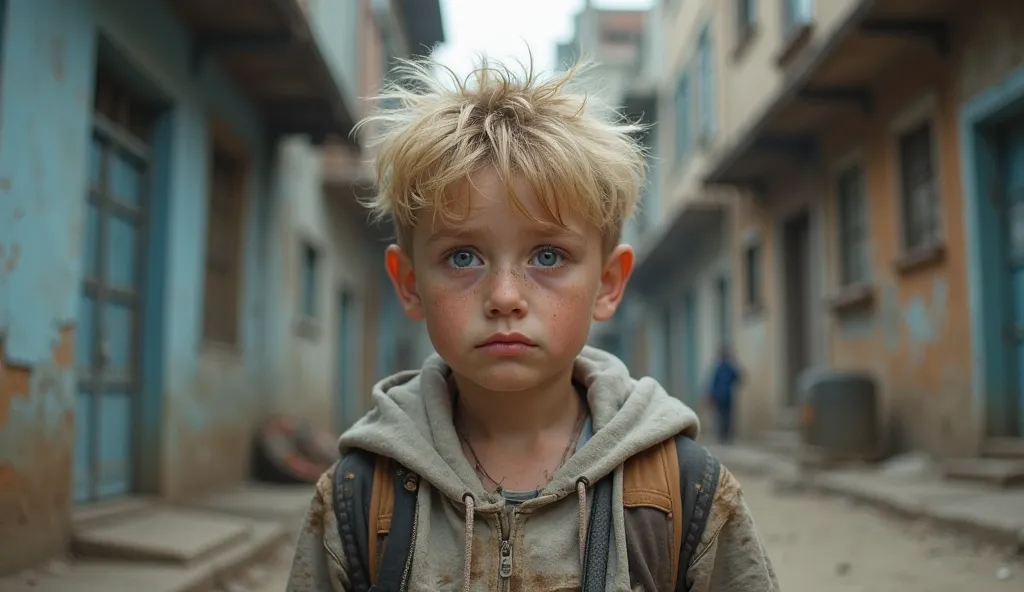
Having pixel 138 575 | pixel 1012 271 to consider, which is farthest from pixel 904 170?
pixel 138 575

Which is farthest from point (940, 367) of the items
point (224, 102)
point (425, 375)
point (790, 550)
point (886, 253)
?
point (425, 375)

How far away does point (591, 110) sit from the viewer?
1.96 m

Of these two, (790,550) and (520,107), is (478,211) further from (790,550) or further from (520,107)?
(790,550)

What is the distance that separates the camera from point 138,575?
3906 mm

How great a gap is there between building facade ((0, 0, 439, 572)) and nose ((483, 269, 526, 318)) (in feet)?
9.41

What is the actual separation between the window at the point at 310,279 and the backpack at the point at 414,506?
31.1 feet

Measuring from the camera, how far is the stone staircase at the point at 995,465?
585cm

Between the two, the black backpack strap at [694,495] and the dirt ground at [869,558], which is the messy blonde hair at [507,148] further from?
the dirt ground at [869,558]

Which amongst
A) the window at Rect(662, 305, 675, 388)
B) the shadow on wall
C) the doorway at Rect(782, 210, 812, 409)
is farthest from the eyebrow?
the window at Rect(662, 305, 675, 388)

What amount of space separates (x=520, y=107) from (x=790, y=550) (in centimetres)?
401

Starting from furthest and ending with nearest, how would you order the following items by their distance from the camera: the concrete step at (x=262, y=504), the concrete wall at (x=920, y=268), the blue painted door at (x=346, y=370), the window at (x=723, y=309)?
the window at (x=723, y=309)
the blue painted door at (x=346, y=370)
the concrete wall at (x=920, y=268)
the concrete step at (x=262, y=504)

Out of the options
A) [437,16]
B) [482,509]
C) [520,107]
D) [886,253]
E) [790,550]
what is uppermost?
[437,16]

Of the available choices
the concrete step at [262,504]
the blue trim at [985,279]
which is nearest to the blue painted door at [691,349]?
the blue trim at [985,279]

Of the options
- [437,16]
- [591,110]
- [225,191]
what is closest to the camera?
[591,110]
